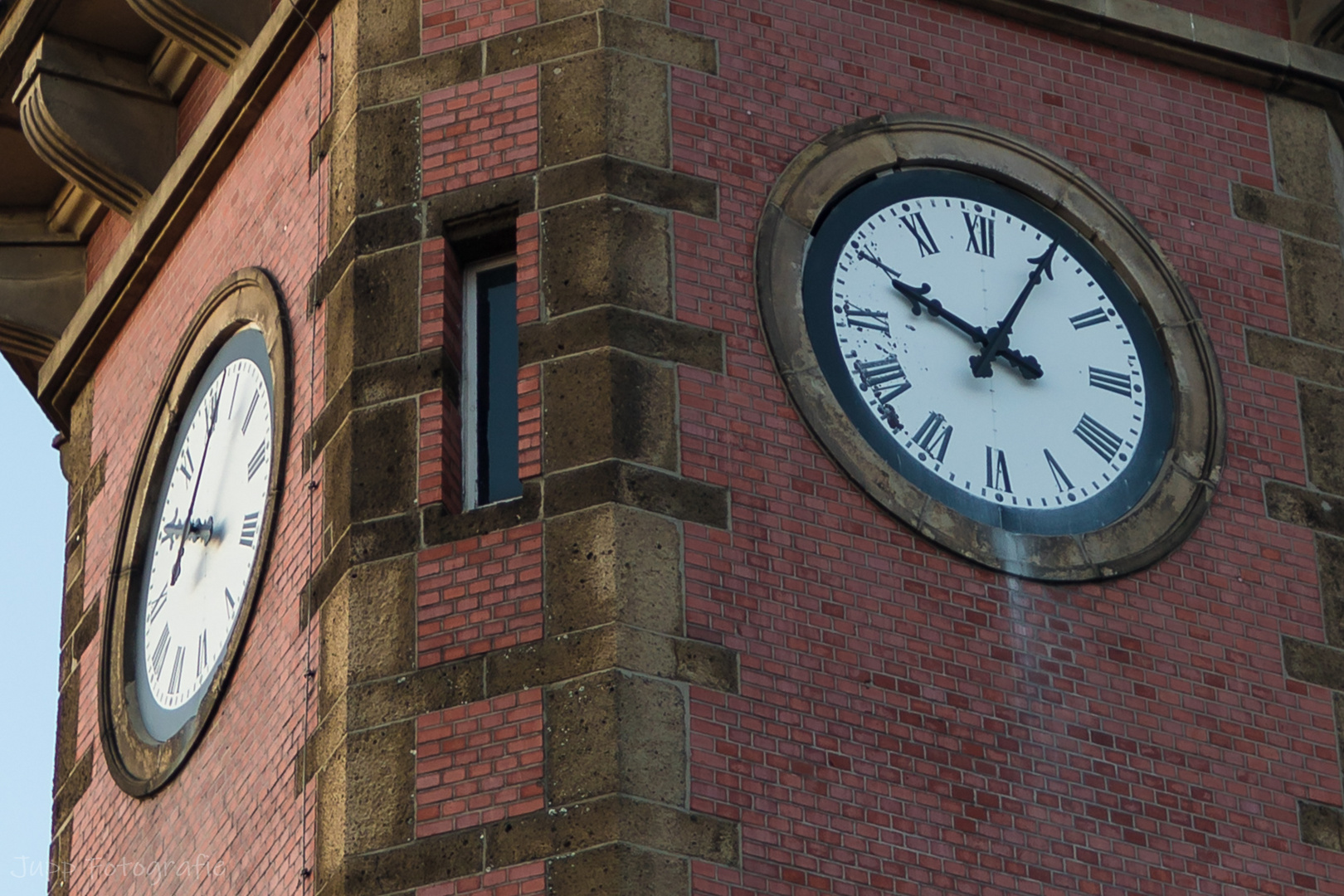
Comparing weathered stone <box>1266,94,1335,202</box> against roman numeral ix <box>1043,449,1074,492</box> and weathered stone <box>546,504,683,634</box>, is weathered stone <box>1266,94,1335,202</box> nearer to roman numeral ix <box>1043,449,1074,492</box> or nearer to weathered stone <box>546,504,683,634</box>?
roman numeral ix <box>1043,449,1074,492</box>

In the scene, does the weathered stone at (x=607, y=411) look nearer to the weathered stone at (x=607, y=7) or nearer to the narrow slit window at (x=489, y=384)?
the narrow slit window at (x=489, y=384)

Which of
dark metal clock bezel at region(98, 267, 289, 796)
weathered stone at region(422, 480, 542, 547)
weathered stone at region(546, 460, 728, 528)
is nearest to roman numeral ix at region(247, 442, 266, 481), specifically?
dark metal clock bezel at region(98, 267, 289, 796)

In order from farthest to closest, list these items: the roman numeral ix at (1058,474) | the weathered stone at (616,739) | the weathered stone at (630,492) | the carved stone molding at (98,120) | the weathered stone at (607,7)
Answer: the carved stone molding at (98,120)
the weathered stone at (607,7)
the roman numeral ix at (1058,474)
the weathered stone at (630,492)
the weathered stone at (616,739)

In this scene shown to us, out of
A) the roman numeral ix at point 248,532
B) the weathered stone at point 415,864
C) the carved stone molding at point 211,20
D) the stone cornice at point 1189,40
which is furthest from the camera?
the carved stone molding at point 211,20

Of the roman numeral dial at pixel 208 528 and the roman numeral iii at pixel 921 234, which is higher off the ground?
the roman numeral iii at pixel 921 234

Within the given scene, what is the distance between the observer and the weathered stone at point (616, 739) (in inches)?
518

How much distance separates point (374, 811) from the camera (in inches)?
534

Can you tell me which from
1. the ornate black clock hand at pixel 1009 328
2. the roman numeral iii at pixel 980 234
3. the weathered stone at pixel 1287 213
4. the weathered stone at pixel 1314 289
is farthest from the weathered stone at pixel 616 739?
the weathered stone at pixel 1287 213

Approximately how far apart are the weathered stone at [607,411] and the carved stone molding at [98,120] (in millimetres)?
3996

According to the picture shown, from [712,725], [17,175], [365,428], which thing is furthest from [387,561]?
[17,175]

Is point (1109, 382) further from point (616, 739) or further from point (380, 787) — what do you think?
point (380, 787)

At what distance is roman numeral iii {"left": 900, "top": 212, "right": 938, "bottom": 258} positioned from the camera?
49.8 feet

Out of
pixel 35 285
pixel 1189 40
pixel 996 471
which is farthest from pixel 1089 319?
pixel 35 285

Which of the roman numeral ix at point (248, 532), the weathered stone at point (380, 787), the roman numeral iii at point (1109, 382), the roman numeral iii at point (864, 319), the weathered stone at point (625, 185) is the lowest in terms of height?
the weathered stone at point (380, 787)
